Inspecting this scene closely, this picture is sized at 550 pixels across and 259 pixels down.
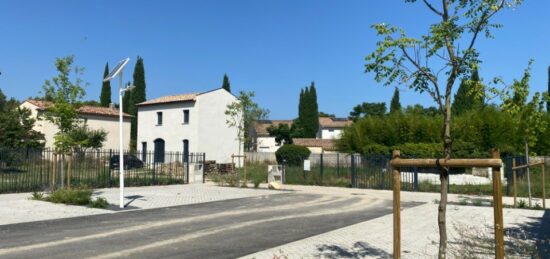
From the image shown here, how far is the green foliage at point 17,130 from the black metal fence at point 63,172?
46.3ft

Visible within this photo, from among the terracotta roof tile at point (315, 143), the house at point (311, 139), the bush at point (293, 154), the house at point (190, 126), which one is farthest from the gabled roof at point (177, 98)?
the terracotta roof tile at point (315, 143)

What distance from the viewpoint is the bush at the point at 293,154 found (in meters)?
38.1

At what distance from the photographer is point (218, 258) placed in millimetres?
7613

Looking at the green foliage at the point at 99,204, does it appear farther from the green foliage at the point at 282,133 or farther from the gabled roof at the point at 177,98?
the green foliage at the point at 282,133

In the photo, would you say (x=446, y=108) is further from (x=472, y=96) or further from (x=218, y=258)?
(x=218, y=258)

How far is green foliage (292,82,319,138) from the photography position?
259 ft

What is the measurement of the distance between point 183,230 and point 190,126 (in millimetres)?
30804

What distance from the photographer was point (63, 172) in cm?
1712

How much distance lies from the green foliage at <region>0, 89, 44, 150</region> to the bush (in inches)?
707

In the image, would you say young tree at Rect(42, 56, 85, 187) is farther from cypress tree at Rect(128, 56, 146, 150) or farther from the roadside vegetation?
cypress tree at Rect(128, 56, 146, 150)

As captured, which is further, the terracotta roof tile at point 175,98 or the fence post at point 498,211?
the terracotta roof tile at point 175,98

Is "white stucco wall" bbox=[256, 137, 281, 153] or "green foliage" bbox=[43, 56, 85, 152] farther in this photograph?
"white stucco wall" bbox=[256, 137, 281, 153]

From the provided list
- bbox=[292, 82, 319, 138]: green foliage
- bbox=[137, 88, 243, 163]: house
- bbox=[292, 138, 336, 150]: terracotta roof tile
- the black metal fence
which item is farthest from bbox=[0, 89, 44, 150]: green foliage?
bbox=[292, 82, 319, 138]: green foliage

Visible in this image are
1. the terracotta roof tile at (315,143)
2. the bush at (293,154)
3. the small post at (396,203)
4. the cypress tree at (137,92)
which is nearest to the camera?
the small post at (396,203)
